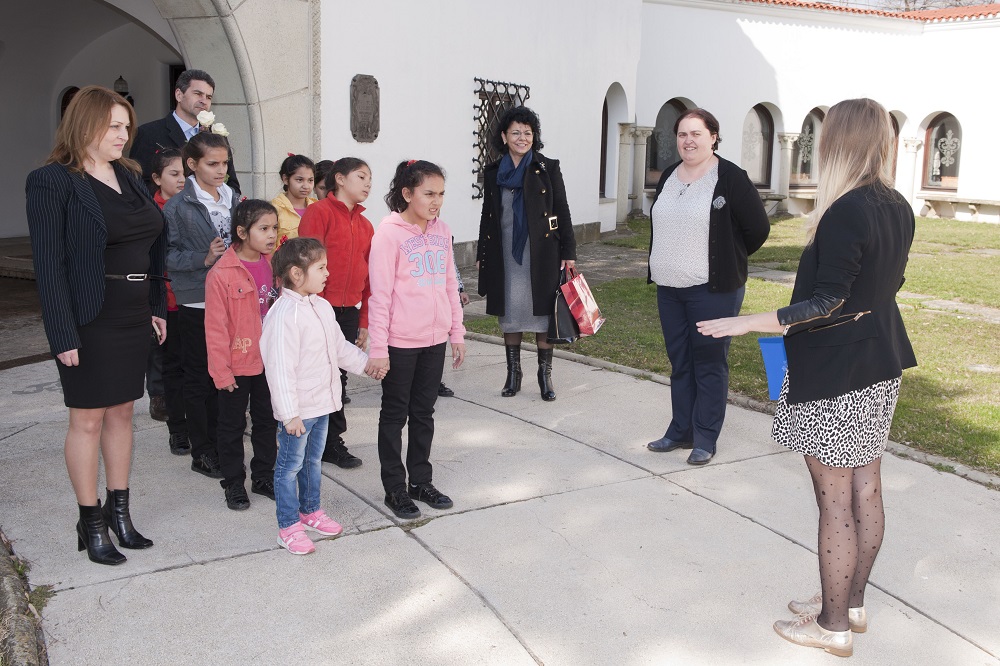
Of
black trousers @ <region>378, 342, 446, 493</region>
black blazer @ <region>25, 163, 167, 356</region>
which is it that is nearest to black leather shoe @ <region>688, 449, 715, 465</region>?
black trousers @ <region>378, 342, 446, 493</region>

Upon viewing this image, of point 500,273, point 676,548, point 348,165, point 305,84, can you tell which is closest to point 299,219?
point 348,165

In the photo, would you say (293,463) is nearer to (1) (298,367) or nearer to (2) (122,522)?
(1) (298,367)

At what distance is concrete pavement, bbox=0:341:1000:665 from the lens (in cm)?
316

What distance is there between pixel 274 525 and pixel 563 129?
451 inches

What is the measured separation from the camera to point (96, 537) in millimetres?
3699

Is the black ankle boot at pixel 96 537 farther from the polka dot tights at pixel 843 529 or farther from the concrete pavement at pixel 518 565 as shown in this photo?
the polka dot tights at pixel 843 529

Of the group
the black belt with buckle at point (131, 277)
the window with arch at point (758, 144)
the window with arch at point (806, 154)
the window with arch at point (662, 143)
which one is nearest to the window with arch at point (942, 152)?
the window with arch at point (806, 154)

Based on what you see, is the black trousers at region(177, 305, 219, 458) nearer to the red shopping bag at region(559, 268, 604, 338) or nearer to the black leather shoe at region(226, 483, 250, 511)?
the black leather shoe at region(226, 483, 250, 511)

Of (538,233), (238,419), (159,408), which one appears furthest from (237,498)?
(538,233)

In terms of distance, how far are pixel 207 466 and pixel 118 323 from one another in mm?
1244

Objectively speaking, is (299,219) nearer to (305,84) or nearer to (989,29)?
(305,84)

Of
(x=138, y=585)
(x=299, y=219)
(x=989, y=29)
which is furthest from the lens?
(x=989, y=29)

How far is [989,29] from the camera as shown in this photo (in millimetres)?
22094

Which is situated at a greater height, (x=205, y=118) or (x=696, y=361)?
(x=205, y=118)
